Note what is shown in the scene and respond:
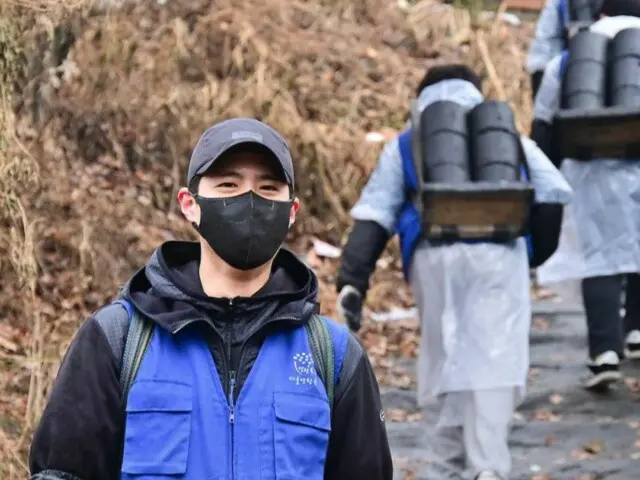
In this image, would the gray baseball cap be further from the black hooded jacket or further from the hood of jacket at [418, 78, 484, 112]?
the hood of jacket at [418, 78, 484, 112]

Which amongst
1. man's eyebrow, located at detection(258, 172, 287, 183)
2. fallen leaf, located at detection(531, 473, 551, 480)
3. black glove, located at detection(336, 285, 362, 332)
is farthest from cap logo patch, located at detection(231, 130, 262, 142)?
fallen leaf, located at detection(531, 473, 551, 480)

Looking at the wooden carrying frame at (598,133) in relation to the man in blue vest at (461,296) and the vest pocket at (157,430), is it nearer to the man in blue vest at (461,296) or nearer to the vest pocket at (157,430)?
the man in blue vest at (461,296)

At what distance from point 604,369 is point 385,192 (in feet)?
6.24

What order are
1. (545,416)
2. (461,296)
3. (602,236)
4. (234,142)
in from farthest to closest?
(545,416), (602,236), (461,296), (234,142)

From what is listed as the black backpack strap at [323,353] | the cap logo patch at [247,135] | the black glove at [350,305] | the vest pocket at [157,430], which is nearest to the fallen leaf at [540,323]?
the black glove at [350,305]

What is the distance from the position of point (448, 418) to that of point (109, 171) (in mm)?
4790

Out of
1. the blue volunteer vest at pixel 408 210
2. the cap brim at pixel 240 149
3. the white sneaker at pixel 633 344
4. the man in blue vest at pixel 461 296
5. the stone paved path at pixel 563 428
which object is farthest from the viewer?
the white sneaker at pixel 633 344

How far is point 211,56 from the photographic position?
1145 centimetres

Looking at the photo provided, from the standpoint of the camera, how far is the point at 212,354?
8.33 feet

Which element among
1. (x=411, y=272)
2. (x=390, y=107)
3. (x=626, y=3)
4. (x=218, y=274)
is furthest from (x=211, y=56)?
(x=218, y=274)

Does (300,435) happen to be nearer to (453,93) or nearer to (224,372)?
(224,372)

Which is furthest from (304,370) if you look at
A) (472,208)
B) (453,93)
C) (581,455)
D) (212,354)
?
(581,455)

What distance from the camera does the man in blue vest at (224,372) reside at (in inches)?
96.9

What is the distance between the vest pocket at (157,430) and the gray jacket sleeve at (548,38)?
643 cm
